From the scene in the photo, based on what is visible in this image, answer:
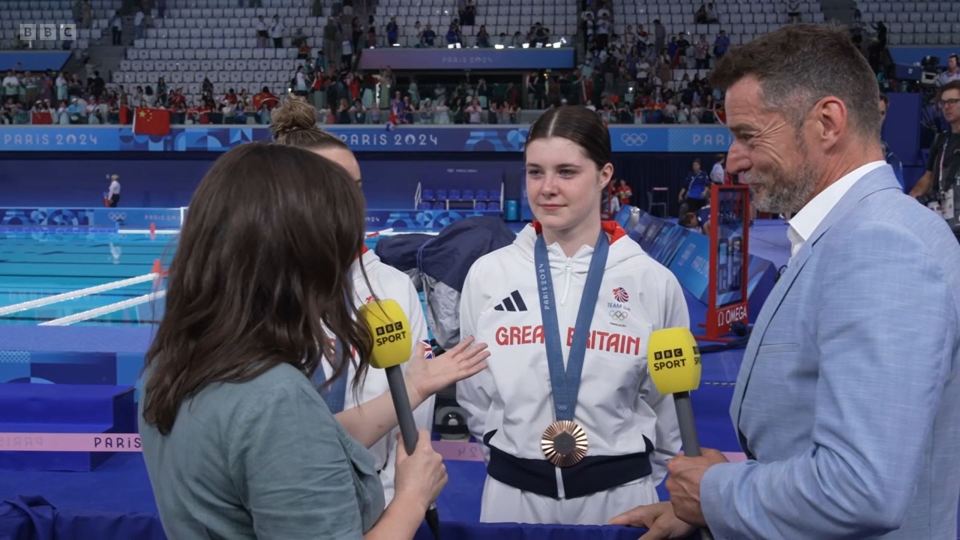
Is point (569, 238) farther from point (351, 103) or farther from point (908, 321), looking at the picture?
point (351, 103)

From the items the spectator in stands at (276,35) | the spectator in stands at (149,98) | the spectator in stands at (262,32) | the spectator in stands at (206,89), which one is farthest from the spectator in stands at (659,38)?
the spectator in stands at (149,98)

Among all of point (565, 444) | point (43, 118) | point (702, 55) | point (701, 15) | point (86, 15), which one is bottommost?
point (43, 118)

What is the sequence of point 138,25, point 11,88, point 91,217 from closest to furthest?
1. point 91,217
2. point 11,88
3. point 138,25

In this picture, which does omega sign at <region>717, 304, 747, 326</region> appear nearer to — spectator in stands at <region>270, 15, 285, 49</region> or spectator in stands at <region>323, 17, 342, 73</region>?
spectator in stands at <region>323, 17, 342, 73</region>

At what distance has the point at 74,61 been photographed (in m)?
23.4

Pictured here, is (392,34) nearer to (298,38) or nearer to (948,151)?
(298,38)

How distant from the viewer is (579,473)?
2.00m

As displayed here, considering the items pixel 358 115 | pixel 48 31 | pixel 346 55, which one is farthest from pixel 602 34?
pixel 48 31

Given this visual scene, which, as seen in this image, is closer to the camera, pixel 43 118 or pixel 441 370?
pixel 441 370

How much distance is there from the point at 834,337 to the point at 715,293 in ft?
18.5

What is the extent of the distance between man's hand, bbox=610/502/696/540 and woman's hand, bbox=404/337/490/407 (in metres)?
0.41

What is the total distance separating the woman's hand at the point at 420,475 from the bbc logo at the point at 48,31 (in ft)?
85.8

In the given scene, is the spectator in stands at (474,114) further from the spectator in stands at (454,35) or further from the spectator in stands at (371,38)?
the spectator in stands at (371,38)

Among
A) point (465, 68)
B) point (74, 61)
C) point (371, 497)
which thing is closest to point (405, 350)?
point (371, 497)
